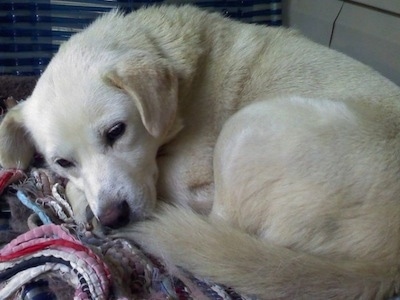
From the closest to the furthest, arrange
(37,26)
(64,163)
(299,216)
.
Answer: (299,216) < (64,163) < (37,26)

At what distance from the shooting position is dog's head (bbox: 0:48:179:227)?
1668mm

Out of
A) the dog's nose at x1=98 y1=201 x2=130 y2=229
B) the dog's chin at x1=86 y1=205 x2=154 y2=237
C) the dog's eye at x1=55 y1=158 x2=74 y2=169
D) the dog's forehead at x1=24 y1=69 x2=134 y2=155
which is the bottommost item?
the dog's chin at x1=86 y1=205 x2=154 y2=237

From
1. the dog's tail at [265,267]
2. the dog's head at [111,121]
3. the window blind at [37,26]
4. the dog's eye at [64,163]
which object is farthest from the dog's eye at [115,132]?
the window blind at [37,26]

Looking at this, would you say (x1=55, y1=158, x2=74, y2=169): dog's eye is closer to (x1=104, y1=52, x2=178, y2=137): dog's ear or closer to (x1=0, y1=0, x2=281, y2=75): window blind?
(x1=104, y1=52, x2=178, y2=137): dog's ear

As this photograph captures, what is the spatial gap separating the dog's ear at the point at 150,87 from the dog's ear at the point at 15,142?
18.3 inches

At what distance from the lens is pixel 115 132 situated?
1.71 meters

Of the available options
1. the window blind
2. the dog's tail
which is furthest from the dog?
the window blind

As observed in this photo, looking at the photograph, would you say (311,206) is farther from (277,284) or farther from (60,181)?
(60,181)

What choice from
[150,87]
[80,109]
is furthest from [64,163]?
[150,87]

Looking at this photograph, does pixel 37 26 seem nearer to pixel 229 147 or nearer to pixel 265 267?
pixel 229 147

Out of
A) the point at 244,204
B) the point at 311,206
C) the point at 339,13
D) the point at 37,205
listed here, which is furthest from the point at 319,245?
the point at 339,13

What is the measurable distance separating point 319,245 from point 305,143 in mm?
274

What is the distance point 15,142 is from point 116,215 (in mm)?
606

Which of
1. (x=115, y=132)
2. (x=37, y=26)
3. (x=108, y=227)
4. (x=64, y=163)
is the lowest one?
(x=108, y=227)
